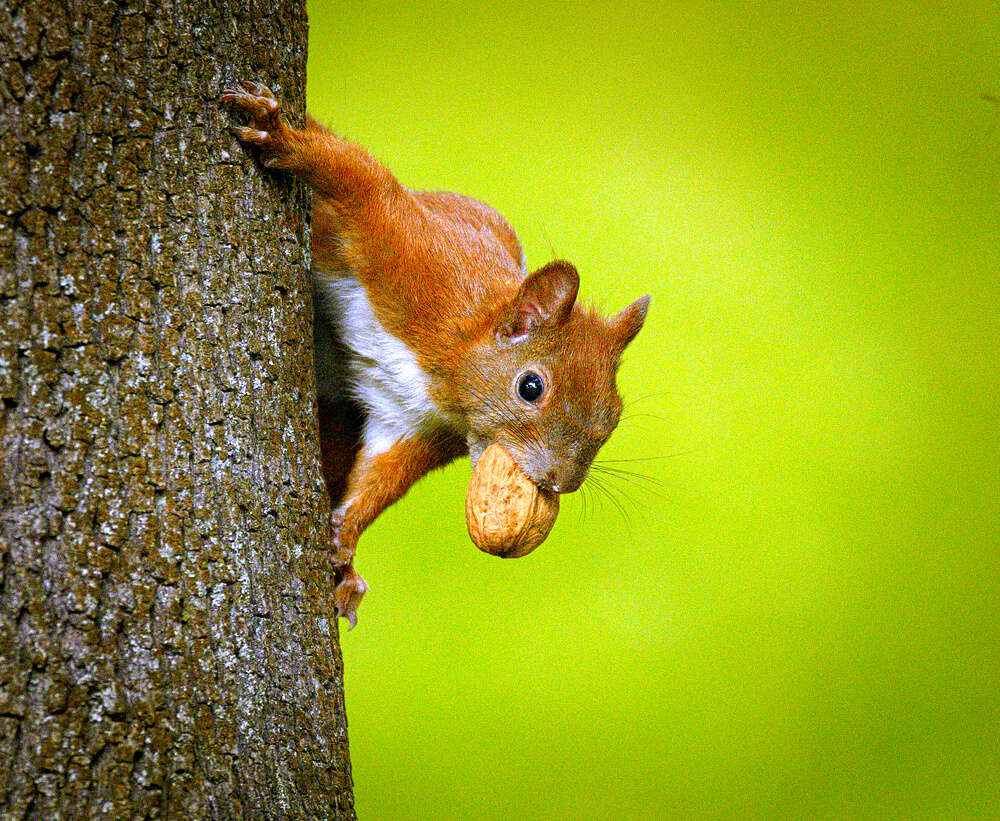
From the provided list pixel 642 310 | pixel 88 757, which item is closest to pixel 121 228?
pixel 88 757

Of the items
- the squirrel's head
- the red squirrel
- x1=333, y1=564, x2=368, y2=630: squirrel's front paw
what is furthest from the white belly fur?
x1=333, y1=564, x2=368, y2=630: squirrel's front paw

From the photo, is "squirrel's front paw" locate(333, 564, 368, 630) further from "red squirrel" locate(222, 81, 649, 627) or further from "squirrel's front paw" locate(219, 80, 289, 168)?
"squirrel's front paw" locate(219, 80, 289, 168)

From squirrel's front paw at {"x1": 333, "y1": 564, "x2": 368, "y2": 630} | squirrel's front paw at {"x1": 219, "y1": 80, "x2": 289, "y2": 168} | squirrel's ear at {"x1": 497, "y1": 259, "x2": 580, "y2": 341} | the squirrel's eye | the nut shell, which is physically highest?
squirrel's front paw at {"x1": 219, "y1": 80, "x2": 289, "y2": 168}

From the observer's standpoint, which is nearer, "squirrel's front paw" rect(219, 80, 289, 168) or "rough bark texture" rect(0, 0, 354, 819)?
"rough bark texture" rect(0, 0, 354, 819)

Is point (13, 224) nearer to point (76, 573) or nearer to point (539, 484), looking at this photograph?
point (76, 573)

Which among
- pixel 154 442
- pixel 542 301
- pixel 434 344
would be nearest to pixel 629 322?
pixel 542 301

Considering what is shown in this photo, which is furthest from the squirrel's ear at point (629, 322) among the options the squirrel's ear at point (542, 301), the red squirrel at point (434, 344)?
the squirrel's ear at point (542, 301)

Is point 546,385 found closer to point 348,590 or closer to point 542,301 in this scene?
point 542,301
